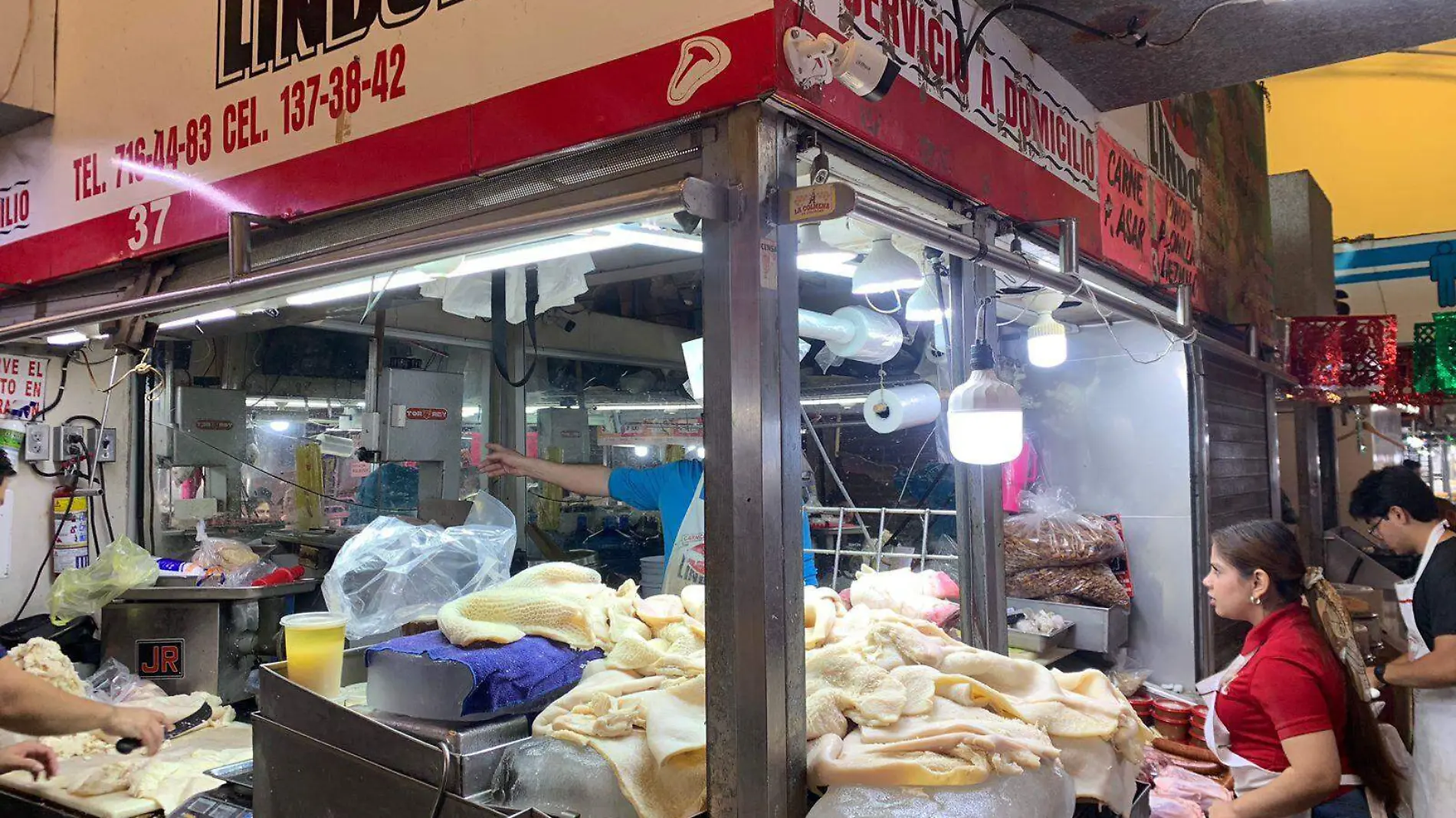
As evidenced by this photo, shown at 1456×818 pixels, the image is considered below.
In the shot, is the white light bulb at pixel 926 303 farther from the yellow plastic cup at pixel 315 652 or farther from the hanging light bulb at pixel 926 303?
the yellow plastic cup at pixel 315 652

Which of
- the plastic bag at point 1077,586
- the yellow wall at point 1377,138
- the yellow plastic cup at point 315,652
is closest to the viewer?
the yellow plastic cup at point 315,652

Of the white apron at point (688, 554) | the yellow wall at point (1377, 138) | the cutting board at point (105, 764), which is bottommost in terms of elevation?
the cutting board at point (105, 764)

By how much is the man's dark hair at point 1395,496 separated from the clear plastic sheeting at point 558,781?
3963 millimetres

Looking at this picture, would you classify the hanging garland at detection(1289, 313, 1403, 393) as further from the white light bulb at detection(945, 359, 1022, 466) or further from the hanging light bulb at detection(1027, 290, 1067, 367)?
the white light bulb at detection(945, 359, 1022, 466)

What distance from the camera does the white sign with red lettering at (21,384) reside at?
4703 millimetres

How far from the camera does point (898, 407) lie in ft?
12.7

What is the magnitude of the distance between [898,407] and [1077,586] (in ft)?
5.56

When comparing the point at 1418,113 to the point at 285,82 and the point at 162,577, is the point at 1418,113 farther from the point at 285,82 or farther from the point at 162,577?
the point at 162,577

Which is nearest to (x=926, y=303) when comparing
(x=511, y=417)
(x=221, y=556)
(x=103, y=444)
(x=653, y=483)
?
(x=653, y=483)

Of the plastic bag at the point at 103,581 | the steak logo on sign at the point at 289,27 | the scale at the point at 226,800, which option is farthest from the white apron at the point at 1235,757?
the plastic bag at the point at 103,581

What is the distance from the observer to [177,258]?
3.30m

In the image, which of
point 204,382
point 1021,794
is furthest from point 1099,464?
point 204,382

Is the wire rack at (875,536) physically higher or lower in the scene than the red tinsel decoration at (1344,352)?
lower

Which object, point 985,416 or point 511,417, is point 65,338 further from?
point 985,416
